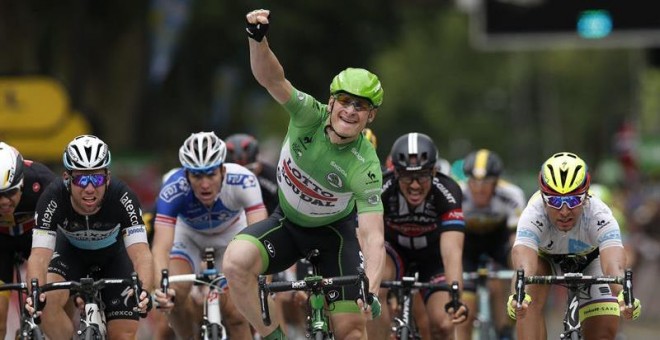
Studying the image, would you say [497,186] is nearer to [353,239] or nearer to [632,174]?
[353,239]

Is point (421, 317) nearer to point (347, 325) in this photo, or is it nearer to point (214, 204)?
point (214, 204)

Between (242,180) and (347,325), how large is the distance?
2.61 m

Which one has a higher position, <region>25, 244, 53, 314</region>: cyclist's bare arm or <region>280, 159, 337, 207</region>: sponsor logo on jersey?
<region>280, 159, 337, 207</region>: sponsor logo on jersey

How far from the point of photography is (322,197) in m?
11.4

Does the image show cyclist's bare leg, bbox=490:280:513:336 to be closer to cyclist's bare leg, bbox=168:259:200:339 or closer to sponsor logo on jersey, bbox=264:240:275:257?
cyclist's bare leg, bbox=168:259:200:339

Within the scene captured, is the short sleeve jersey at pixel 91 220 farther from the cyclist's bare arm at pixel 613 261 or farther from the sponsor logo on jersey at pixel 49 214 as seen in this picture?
the cyclist's bare arm at pixel 613 261

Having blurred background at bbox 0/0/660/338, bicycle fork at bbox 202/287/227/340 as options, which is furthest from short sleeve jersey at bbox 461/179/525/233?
blurred background at bbox 0/0/660/338

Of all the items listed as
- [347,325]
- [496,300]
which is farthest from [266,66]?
[496,300]

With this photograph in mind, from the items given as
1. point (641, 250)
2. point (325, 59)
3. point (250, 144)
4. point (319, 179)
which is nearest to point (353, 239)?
point (319, 179)

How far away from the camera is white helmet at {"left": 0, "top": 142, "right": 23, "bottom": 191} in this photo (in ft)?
38.5

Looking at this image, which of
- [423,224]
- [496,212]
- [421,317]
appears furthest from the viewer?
[496,212]

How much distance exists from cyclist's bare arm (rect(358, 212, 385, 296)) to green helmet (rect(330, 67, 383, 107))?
0.80m

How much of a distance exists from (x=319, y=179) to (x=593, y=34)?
45.9 feet

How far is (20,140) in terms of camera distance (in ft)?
77.9
